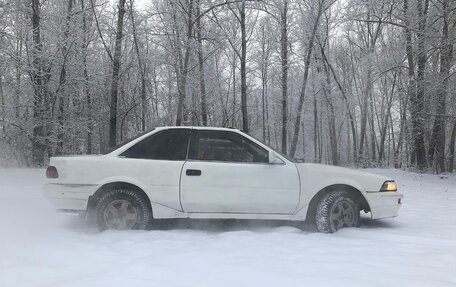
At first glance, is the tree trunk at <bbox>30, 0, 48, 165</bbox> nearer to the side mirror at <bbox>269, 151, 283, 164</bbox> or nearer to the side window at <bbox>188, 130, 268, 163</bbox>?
the side window at <bbox>188, 130, 268, 163</bbox>

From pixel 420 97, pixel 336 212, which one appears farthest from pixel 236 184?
pixel 420 97

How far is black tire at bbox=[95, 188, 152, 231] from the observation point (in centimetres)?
564

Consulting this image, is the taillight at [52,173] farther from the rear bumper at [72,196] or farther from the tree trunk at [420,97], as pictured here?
the tree trunk at [420,97]

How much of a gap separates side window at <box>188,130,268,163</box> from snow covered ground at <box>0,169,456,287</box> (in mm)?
1052

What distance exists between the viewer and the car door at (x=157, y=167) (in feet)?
18.8

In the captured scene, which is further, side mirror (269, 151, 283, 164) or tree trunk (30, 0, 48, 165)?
tree trunk (30, 0, 48, 165)

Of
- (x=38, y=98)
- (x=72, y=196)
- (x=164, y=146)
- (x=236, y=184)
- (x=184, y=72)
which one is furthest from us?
(x=184, y=72)

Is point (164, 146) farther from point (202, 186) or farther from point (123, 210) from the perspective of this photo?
point (123, 210)

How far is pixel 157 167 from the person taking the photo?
18.9 ft

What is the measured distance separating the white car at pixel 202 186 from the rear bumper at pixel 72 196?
13mm

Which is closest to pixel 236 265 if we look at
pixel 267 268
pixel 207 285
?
pixel 267 268

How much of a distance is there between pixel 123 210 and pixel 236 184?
5.29 ft

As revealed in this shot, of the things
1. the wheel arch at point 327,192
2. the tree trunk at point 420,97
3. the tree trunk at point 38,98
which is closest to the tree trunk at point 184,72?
the tree trunk at point 38,98

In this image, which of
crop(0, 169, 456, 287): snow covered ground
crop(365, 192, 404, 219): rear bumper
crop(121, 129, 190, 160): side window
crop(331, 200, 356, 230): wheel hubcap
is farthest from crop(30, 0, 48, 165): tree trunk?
crop(365, 192, 404, 219): rear bumper
